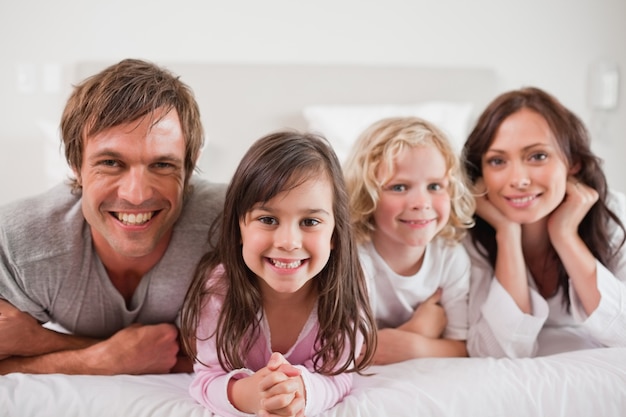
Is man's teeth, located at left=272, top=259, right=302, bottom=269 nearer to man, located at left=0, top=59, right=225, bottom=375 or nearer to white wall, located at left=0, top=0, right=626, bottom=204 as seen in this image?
man, located at left=0, top=59, right=225, bottom=375

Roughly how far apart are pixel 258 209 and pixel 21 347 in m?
0.67

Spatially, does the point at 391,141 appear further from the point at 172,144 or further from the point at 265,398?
the point at 265,398

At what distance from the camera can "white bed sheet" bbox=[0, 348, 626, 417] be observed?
1.26 metres

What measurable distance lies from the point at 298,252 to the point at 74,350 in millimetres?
631

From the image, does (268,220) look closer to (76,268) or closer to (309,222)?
(309,222)

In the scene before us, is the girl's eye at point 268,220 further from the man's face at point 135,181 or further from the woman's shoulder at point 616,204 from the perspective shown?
the woman's shoulder at point 616,204

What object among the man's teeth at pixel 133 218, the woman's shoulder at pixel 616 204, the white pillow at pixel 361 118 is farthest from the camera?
the white pillow at pixel 361 118

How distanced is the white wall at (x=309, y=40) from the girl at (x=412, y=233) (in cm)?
137

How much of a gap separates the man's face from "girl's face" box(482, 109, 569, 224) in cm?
85

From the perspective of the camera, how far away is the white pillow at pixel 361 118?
2.59m

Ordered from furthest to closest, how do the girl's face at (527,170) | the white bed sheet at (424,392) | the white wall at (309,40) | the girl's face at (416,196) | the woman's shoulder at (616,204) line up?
the white wall at (309,40) < the woman's shoulder at (616,204) < the girl's face at (527,170) < the girl's face at (416,196) < the white bed sheet at (424,392)

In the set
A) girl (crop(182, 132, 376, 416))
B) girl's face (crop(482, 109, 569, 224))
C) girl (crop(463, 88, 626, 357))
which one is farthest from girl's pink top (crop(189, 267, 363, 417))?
girl's face (crop(482, 109, 569, 224))

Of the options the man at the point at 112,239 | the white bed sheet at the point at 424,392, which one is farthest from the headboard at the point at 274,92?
the white bed sheet at the point at 424,392

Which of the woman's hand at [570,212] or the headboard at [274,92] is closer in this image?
the woman's hand at [570,212]
